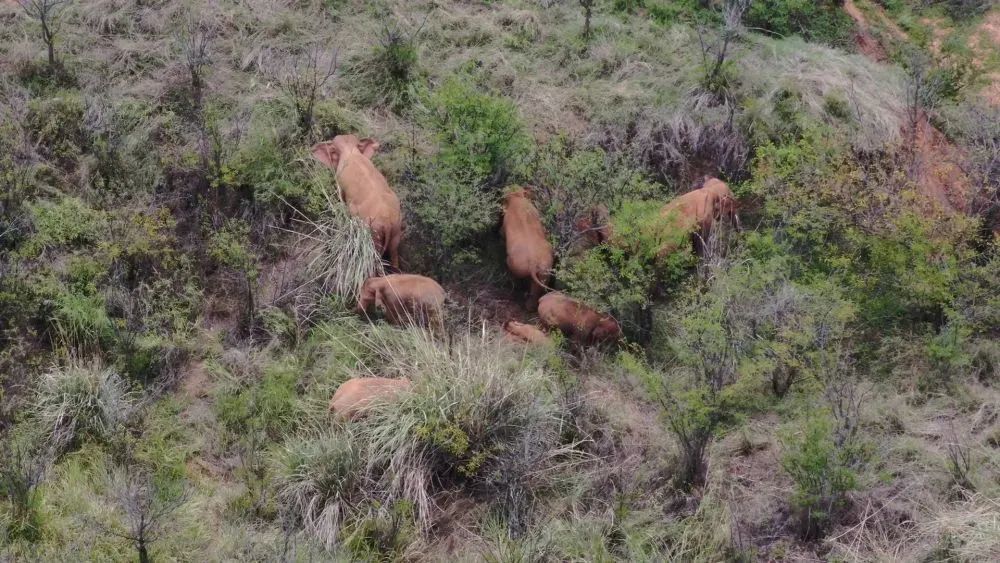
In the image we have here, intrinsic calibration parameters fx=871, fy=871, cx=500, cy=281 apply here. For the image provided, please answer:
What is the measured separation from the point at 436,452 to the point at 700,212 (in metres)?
4.09

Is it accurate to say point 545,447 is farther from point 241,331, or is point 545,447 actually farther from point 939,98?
point 939,98

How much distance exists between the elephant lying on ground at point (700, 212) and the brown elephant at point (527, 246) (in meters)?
1.26

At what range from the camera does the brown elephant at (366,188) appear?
932 cm

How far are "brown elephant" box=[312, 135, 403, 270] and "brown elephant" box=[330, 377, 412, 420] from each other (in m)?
1.78

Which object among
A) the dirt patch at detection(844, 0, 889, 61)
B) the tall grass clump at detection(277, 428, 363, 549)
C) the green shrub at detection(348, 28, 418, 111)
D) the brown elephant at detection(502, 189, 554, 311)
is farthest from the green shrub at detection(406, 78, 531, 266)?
the dirt patch at detection(844, 0, 889, 61)

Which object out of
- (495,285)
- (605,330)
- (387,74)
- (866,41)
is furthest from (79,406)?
(866,41)

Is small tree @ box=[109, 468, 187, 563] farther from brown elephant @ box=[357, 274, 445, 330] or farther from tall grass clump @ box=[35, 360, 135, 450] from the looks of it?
brown elephant @ box=[357, 274, 445, 330]

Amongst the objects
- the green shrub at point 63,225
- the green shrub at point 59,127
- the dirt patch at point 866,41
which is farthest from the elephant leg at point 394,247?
the dirt patch at point 866,41

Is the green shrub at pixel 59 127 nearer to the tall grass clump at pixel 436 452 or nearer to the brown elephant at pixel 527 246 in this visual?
the tall grass clump at pixel 436 452

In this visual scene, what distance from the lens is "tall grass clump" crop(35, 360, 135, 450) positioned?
775cm

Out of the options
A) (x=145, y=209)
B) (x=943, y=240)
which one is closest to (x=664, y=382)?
(x=943, y=240)

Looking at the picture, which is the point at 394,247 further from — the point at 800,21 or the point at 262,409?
the point at 800,21

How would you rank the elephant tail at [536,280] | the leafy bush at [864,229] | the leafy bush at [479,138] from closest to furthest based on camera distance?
1. the leafy bush at [864,229]
2. the elephant tail at [536,280]
3. the leafy bush at [479,138]

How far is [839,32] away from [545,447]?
8.11 m
